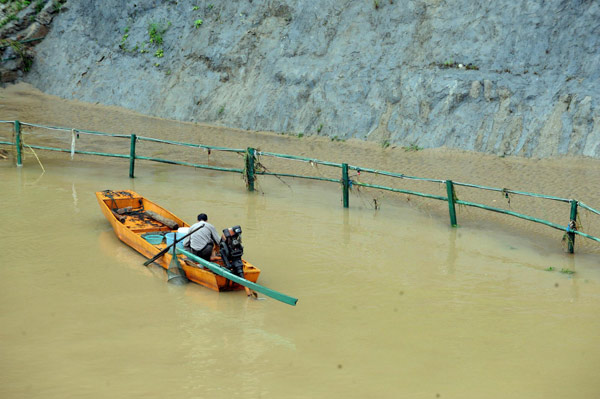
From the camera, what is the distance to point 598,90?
55.7ft

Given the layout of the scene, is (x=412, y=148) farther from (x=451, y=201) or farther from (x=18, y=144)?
(x=18, y=144)

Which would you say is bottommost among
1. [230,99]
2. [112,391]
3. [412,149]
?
[112,391]

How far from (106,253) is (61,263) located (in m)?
0.84

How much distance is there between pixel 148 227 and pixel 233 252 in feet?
9.92

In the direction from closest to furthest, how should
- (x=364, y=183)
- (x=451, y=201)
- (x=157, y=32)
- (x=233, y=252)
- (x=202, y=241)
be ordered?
(x=233, y=252) → (x=202, y=241) → (x=451, y=201) → (x=364, y=183) → (x=157, y=32)

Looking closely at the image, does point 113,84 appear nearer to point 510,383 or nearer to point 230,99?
point 230,99

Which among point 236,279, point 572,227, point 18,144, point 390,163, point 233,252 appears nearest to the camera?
point 236,279

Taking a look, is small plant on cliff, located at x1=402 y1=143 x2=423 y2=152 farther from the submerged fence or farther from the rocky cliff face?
the submerged fence

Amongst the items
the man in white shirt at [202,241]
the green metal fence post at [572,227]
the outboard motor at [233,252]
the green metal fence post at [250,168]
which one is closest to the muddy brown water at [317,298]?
the green metal fence post at [572,227]

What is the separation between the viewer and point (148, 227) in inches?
471

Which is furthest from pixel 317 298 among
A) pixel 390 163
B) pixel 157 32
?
pixel 157 32

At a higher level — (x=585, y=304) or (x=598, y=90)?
(x=598, y=90)

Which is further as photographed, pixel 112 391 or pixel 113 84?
pixel 113 84

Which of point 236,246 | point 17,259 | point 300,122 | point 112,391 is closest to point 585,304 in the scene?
point 236,246
